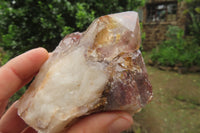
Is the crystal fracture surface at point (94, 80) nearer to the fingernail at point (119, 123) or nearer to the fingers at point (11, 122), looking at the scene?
the fingernail at point (119, 123)

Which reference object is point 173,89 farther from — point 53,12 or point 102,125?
point 102,125

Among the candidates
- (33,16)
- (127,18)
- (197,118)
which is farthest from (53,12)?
(197,118)

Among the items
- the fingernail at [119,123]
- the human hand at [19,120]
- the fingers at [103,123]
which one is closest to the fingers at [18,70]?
the human hand at [19,120]

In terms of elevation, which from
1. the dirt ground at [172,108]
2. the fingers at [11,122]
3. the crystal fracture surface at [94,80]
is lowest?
the dirt ground at [172,108]

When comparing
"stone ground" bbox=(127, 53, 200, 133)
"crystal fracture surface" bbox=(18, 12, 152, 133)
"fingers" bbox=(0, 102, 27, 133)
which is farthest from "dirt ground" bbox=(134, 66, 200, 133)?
"crystal fracture surface" bbox=(18, 12, 152, 133)

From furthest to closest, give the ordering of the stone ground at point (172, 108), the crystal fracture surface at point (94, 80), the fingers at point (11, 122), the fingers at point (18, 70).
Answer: the stone ground at point (172, 108), the fingers at point (11, 122), the fingers at point (18, 70), the crystal fracture surface at point (94, 80)

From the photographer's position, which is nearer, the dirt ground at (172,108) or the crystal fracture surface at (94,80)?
the crystal fracture surface at (94,80)

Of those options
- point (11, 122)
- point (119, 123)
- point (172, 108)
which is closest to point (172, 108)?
point (172, 108)
